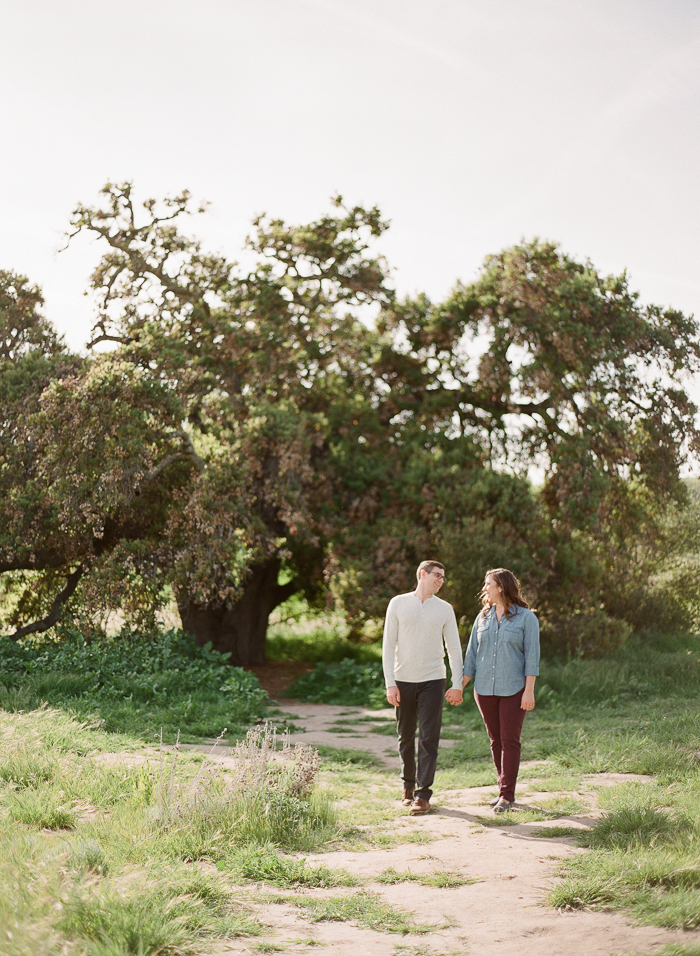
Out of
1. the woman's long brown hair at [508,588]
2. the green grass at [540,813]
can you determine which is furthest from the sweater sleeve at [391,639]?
the green grass at [540,813]

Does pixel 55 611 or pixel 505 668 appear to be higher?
pixel 505 668

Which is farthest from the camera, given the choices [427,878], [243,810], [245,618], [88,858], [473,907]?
[245,618]

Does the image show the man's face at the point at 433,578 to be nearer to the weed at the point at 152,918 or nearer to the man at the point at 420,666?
the man at the point at 420,666

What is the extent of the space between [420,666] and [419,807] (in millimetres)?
1103

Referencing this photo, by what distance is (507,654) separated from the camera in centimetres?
726

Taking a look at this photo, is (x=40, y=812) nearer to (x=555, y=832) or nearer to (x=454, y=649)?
(x=454, y=649)

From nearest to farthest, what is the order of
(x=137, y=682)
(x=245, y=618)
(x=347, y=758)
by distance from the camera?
(x=347, y=758) < (x=137, y=682) < (x=245, y=618)

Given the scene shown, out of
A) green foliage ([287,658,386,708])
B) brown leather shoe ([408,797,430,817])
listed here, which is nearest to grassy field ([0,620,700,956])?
brown leather shoe ([408,797,430,817])

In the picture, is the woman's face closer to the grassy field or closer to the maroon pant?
the maroon pant

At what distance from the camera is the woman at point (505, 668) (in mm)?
7105

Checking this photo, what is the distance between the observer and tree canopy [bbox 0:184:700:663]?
1402cm

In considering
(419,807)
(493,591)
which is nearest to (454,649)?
(493,591)

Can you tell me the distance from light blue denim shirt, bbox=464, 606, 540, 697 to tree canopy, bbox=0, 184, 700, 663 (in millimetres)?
6976

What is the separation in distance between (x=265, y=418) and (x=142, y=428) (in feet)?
6.95
